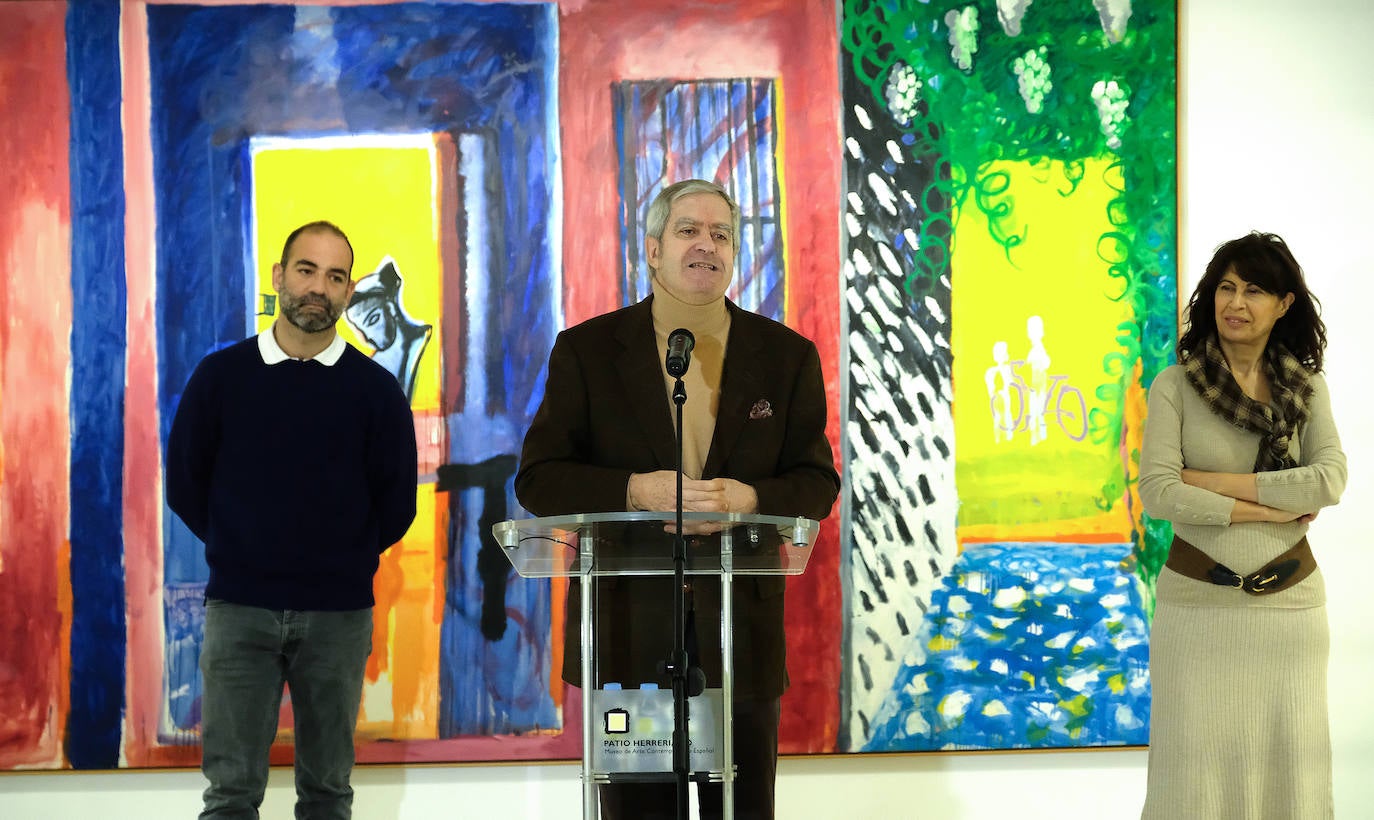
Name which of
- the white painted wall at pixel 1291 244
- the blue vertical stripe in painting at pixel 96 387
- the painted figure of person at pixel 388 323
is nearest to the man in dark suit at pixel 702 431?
the painted figure of person at pixel 388 323

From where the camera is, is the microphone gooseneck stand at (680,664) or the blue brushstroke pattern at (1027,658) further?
the blue brushstroke pattern at (1027,658)

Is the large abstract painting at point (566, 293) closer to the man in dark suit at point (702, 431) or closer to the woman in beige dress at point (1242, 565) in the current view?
the woman in beige dress at point (1242, 565)

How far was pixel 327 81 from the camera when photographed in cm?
406

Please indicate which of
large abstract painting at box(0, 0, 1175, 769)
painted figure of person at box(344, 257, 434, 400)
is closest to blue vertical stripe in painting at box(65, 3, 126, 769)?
large abstract painting at box(0, 0, 1175, 769)

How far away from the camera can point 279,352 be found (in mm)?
3320

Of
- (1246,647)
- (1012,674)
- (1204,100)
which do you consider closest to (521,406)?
(1012,674)

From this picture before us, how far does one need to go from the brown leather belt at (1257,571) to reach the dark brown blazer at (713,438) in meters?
1.04

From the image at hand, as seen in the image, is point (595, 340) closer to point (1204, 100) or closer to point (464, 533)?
point (464, 533)

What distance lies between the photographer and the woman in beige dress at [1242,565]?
3062mm

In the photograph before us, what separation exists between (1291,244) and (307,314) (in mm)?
3277

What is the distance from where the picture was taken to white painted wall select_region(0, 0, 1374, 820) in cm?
411

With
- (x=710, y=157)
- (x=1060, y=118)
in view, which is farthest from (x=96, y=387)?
(x=1060, y=118)

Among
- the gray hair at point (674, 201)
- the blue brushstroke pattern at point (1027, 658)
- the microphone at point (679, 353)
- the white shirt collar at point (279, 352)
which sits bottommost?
the blue brushstroke pattern at point (1027, 658)

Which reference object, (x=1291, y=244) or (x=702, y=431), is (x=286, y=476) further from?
(x=1291, y=244)
